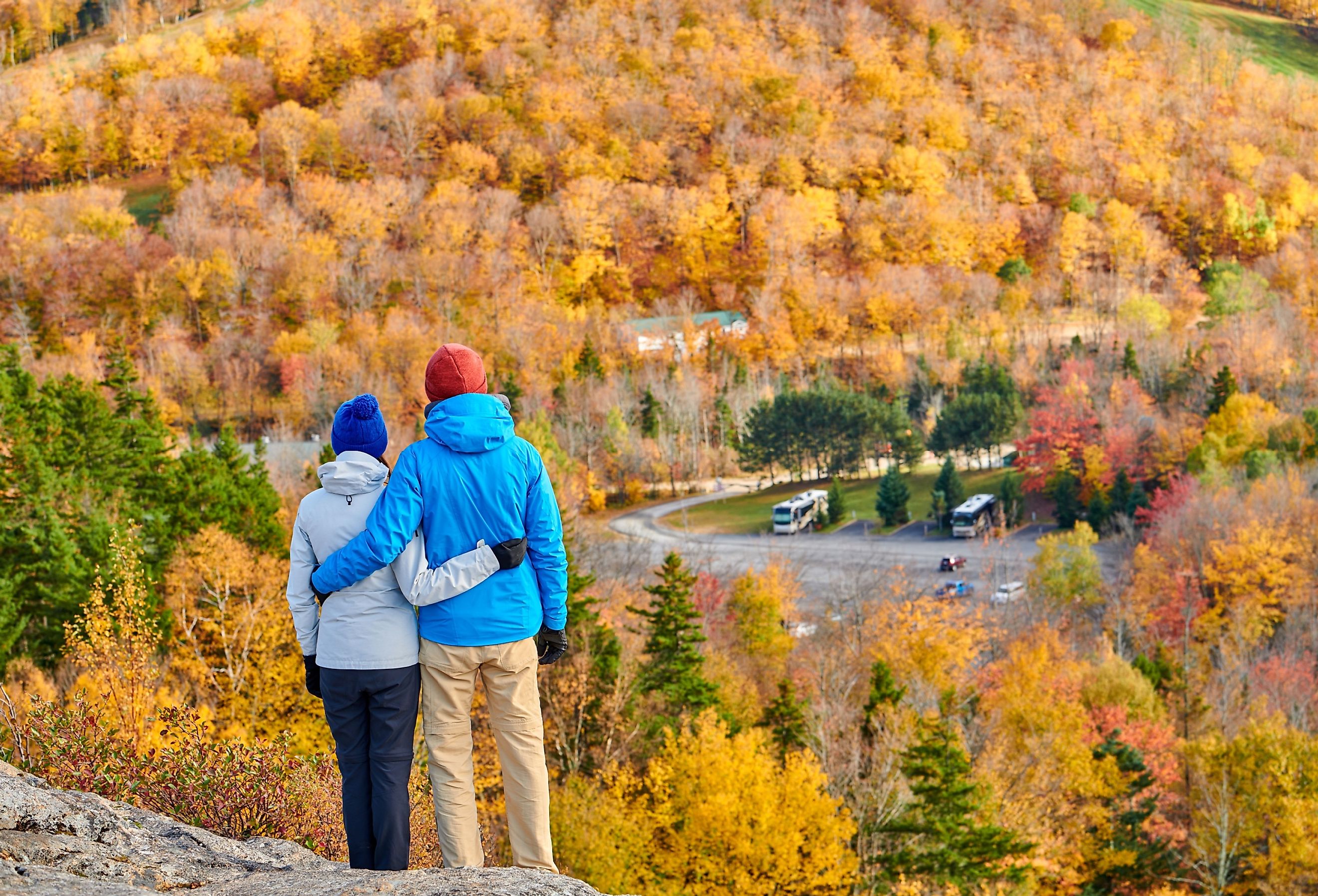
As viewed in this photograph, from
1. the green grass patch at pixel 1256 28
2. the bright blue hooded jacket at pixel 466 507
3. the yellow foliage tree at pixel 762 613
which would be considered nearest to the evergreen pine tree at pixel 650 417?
the yellow foliage tree at pixel 762 613

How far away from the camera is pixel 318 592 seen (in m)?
4.59

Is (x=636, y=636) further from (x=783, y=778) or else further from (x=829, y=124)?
(x=829, y=124)

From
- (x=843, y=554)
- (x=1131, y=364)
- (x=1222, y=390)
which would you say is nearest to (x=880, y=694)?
(x=843, y=554)

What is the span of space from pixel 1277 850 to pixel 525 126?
122 m

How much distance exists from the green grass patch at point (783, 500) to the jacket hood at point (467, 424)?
59.1 metres

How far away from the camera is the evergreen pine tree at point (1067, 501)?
6241cm

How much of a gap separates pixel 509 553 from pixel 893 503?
203 ft

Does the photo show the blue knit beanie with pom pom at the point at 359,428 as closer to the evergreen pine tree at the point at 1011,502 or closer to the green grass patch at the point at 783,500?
the green grass patch at the point at 783,500

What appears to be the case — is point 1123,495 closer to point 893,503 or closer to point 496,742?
point 893,503

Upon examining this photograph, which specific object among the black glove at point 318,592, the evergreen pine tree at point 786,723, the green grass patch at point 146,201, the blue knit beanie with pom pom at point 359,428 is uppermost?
the green grass patch at point 146,201

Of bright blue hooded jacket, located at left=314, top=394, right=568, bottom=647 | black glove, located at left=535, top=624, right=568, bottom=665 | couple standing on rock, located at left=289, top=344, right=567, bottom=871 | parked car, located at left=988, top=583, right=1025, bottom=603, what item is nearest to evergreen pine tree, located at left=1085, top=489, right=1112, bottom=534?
parked car, located at left=988, top=583, right=1025, bottom=603

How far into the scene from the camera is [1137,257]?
110562 millimetres

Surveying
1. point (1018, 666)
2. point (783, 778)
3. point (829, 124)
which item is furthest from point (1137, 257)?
point (783, 778)

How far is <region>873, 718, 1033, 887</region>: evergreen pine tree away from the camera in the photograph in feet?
80.3
